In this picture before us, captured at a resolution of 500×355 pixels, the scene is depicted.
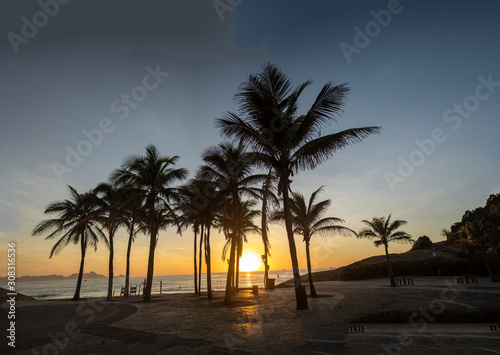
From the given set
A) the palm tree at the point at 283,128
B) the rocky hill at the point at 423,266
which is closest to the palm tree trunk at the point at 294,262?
the palm tree at the point at 283,128

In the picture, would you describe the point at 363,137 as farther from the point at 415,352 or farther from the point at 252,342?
the point at 252,342

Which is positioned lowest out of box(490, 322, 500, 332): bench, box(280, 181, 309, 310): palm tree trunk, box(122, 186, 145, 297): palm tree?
box(490, 322, 500, 332): bench

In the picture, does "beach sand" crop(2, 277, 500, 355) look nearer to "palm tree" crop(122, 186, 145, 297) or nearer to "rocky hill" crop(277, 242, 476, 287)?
"palm tree" crop(122, 186, 145, 297)

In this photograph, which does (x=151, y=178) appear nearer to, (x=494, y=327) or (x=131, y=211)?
(x=131, y=211)

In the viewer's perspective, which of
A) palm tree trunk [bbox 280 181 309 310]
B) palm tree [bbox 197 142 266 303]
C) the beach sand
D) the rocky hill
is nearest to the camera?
the beach sand

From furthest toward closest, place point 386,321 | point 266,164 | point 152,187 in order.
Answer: point 152,187, point 266,164, point 386,321

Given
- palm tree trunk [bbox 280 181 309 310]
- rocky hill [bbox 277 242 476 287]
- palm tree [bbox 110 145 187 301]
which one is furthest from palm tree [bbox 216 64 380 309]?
rocky hill [bbox 277 242 476 287]

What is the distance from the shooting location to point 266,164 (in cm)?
1385

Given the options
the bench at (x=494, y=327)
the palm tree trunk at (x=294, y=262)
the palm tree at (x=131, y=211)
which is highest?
the palm tree at (x=131, y=211)

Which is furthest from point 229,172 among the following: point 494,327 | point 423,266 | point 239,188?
point 423,266

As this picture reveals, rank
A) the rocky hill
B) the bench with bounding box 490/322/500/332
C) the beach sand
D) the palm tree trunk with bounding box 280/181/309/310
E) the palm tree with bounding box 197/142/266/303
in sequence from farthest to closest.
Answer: the rocky hill
the palm tree with bounding box 197/142/266/303
the palm tree trunk with bounding box 280/181/309/310
the bench with bounding box 490/322/500/332
the beach sand

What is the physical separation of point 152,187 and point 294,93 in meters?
13.7

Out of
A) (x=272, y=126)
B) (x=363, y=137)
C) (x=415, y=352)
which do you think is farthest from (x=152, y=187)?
(x=415, y=352)

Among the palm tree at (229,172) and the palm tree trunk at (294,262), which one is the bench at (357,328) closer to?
the palm tree trunk at (294,262)
